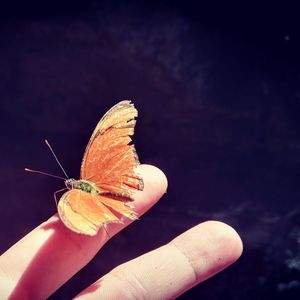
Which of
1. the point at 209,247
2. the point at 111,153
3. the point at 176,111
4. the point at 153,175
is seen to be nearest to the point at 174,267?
the point at 209,247

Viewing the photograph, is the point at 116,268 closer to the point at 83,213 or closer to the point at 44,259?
the point at 44,259

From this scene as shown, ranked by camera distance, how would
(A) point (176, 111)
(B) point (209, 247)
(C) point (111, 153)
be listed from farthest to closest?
1. (A) point (176, 111)
2. (C) point (111, 153)
3. (B) point (209, 247)

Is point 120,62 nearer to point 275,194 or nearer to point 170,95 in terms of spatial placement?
point 170,95

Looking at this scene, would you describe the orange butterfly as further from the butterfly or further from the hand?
the hand

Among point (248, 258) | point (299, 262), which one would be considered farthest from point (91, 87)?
point (299, 262)

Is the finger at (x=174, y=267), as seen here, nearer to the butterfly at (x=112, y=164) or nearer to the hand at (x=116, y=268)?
the hand at (x=116, y=268)

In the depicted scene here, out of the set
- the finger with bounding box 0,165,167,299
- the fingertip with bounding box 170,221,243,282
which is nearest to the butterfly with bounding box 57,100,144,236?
the finger with bounding box 0,165,167,299
